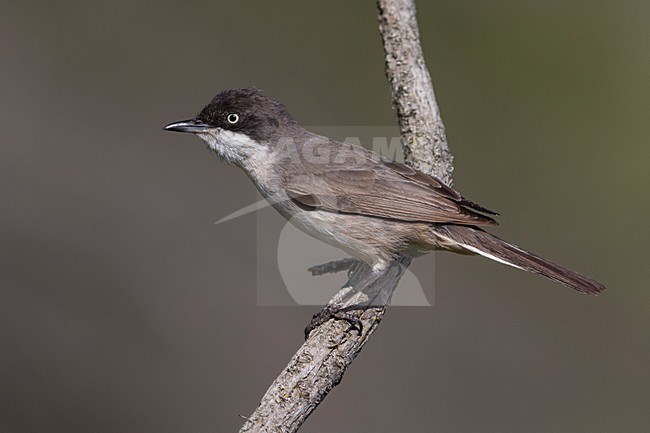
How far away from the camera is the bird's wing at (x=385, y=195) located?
4.91 m

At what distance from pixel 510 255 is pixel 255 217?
15.8 ft

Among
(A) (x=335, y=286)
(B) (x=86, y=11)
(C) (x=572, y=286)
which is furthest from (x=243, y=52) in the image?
(C) (x=572, y=286)

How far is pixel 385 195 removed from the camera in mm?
5086

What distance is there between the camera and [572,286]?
4.38 m

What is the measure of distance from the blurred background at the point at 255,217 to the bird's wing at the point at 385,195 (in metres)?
2.80

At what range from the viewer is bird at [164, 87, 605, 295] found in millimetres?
4918

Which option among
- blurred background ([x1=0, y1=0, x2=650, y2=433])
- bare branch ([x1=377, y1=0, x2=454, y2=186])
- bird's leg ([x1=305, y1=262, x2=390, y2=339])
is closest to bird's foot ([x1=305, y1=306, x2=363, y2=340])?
bird's leg ([x1=305, y1=262, x2=390, y2=339])

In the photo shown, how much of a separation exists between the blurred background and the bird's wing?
110 inches

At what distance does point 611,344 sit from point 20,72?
853cm

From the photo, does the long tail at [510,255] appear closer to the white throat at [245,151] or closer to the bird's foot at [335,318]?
the bird's foot at [335,318]

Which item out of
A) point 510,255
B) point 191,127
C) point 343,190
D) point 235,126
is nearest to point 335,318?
point 343,190

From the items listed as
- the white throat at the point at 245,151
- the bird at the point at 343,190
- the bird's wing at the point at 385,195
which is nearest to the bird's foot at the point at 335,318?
the bird at the point at 343,190

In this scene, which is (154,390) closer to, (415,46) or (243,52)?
(415,46)

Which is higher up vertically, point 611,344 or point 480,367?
point 611,344
